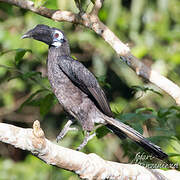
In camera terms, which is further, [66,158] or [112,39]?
[112,39]

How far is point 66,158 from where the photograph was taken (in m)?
2.87

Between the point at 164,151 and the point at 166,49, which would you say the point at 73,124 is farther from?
the point at 166,49

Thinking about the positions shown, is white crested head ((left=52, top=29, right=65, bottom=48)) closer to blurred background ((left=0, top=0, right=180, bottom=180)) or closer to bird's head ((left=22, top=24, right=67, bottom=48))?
bird's head ((left=22, top=24, right=67, bottom=48))

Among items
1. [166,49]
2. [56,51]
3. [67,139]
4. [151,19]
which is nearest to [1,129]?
[56,51]

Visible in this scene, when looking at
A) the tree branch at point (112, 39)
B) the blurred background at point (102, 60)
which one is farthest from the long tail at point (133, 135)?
the blurred background at point (102, 60)

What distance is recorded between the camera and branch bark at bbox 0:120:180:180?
8.95 ft

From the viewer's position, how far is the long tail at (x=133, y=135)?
12.7 feet

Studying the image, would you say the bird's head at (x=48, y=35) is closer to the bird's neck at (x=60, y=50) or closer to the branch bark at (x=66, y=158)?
the bird's neck at (x=60, y=50)

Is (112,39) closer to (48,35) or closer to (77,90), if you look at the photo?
(77,90)

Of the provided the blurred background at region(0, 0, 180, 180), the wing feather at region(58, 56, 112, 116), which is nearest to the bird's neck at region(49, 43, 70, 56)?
the wing feather at region(58, 56, 112, 116)

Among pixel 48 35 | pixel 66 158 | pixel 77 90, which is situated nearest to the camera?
pixel 66 158

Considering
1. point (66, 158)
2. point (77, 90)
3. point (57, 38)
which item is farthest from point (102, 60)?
point (66, 158)

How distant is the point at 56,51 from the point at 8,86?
273cm

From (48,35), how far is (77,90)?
65cm
